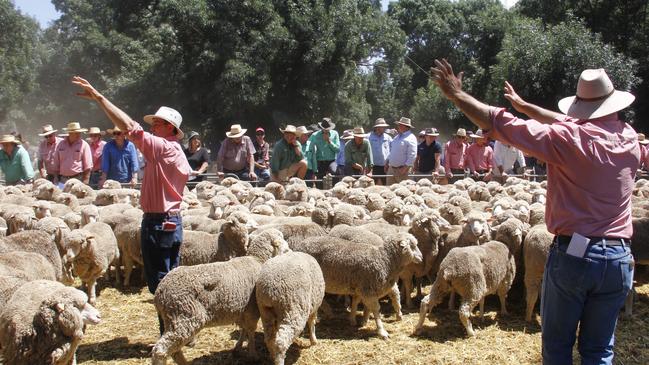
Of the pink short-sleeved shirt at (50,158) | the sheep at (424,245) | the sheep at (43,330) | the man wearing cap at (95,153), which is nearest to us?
the sheep at (43,330)

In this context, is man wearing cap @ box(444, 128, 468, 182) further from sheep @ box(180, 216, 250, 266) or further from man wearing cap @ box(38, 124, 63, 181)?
man wearing cap @ box(38, 124, 63, 181)

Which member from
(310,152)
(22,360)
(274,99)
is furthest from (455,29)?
(22,360)

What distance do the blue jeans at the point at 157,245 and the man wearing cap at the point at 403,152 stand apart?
26.9 feet

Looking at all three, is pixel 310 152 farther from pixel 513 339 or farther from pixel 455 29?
pixel 455 29

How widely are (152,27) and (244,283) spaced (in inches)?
812

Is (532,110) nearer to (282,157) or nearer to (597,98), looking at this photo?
(597,98)

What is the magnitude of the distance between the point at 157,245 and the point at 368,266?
202 centimetres

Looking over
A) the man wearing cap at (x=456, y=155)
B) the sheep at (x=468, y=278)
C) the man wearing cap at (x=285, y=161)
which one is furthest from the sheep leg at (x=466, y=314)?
the man wearing cap at (x=456, y=155)

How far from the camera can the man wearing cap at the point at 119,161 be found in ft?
36.1

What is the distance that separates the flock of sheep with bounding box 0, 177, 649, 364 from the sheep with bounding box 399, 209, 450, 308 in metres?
0.01

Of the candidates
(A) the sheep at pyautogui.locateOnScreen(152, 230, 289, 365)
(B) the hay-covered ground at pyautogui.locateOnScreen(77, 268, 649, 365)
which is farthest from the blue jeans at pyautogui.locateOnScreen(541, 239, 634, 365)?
(A) the sheep at pyautogui.locateOnScreen(152, 230, 289, 365)

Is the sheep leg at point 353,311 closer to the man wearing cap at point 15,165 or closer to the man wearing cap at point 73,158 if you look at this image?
the man wearing cap at point 73,158

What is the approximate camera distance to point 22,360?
12.1ft

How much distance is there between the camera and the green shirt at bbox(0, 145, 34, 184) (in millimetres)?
11758
